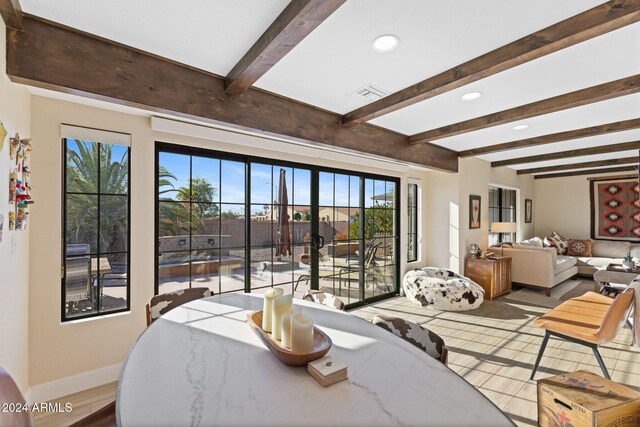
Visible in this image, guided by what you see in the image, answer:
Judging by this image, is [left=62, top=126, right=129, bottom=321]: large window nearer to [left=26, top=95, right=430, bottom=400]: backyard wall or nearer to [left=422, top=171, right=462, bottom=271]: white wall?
[left=26, top=95, right=430, bottom=400]: backyard wall

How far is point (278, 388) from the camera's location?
3.16 feet

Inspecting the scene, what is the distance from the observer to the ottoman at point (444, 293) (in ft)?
13.6

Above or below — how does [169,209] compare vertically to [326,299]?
above

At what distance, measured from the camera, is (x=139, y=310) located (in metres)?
2.57

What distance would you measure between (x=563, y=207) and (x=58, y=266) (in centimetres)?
960

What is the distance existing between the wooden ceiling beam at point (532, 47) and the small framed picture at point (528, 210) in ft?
21.3

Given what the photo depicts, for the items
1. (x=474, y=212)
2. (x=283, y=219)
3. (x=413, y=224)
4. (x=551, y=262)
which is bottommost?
(x=551, y=262)

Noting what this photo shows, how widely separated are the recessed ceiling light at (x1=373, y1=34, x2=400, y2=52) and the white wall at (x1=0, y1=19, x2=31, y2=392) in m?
1.98

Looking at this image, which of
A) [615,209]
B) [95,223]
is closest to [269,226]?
[95,223]

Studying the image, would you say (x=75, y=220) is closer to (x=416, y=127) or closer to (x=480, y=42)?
(x=480, y=42)

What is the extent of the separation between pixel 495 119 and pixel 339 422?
3.24m

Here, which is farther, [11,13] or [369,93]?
[369,93]

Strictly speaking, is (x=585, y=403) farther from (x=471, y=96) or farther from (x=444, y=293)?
(x=444, y=293)

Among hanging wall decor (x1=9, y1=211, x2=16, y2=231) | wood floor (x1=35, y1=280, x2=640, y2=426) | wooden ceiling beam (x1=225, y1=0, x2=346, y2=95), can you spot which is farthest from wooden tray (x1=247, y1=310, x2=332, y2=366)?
wood floor (x1=35, y1=280, x2=640, y2=426)
